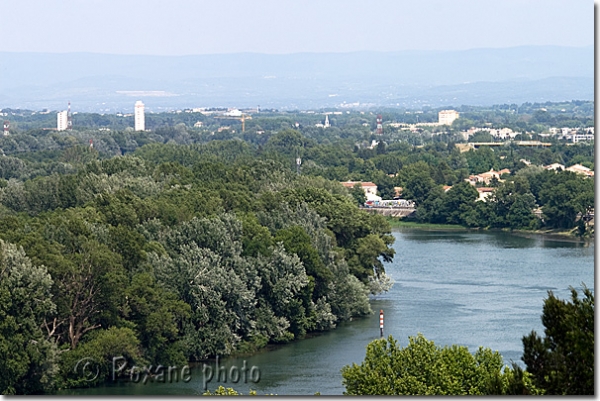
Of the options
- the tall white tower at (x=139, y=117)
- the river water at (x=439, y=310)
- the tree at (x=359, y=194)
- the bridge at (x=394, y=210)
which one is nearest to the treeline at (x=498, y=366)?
the river water at (x=439, y=310)

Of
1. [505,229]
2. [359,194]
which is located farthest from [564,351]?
[359,194]

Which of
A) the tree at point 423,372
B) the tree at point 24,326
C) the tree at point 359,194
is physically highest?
the tree at point 423,372

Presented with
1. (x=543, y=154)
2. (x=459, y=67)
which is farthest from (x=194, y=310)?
(x=459, y=67)

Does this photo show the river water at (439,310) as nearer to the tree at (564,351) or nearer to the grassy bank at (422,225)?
the grassy bank at (422,225)

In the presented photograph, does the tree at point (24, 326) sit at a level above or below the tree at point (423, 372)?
below

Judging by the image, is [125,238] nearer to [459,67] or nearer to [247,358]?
[247,358]
